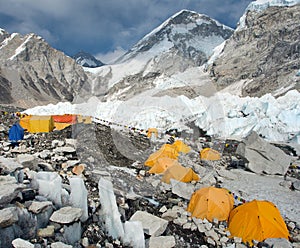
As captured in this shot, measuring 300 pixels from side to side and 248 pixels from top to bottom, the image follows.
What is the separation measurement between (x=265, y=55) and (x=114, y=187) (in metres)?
57.9

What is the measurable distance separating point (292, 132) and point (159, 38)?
142581 millimetres

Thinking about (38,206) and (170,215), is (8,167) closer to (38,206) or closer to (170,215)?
(38,206)

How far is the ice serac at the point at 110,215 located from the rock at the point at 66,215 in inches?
24.5

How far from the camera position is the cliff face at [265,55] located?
46.2 m

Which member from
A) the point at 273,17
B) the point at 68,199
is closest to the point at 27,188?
the point at 68,199

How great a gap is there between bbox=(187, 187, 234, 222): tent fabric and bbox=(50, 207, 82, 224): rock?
3.40 metres

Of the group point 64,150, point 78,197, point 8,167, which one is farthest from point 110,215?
point 64,150

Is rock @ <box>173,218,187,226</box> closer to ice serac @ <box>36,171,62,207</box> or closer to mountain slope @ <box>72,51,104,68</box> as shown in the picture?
ice serac @ <box>36,171,62,207</box>

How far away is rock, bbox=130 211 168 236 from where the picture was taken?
529 centimetres

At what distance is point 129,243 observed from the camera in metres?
4.62

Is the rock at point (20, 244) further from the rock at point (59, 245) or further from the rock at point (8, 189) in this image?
the rock at point (8, 189)

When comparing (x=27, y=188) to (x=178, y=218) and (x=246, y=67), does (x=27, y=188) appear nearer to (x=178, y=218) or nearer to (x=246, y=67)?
(x=178, y=218)

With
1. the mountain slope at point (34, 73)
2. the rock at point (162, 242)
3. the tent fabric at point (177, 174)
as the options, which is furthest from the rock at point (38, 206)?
the mountain slope at point (34, 73)

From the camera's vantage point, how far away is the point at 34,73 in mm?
73062
